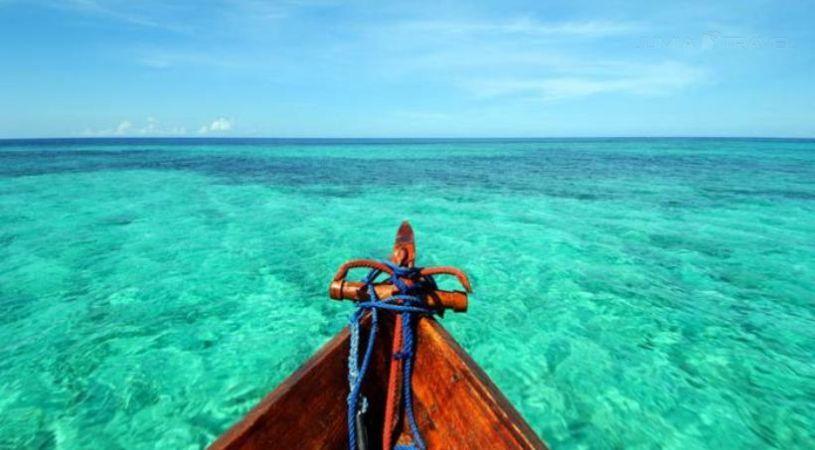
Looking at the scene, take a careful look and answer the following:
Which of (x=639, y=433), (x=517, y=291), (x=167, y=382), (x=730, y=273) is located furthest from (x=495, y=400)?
(x=730, y=273)

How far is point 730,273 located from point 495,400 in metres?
7.90

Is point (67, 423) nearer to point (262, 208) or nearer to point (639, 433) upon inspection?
point (639, 433)

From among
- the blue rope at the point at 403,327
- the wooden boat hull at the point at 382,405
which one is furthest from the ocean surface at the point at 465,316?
the blue rope at the point at 403,327

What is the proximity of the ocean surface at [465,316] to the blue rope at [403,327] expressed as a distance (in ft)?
7.17

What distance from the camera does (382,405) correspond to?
254 cm

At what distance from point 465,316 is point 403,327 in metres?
3.97

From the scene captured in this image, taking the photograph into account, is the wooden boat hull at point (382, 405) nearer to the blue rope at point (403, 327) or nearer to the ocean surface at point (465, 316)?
the blue rope at point (403, 327)

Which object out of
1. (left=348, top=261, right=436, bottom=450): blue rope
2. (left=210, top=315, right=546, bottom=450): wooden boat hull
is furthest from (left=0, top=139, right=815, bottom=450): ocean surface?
(left=348, top=261, right=436, bottom=450): blue rope

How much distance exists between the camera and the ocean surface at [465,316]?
404 centimetres

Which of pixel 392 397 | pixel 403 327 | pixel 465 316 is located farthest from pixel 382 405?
pixel 465 316

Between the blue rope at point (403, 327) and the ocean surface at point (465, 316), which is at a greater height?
the blue rope at point (403, 327)

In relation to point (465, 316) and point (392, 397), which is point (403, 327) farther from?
point (465, 316)

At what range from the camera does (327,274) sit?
25.4ft

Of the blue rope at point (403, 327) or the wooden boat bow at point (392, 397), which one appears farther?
the blue rope at point (403, 327)
